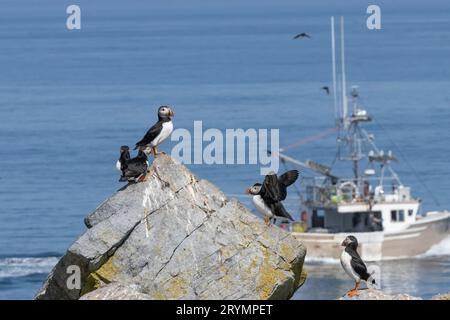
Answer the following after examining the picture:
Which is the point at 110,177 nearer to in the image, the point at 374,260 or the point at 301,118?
the point at 374,260

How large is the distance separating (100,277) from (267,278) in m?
2.49

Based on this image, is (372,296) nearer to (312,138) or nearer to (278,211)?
(278,211)

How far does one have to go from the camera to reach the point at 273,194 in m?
26.8

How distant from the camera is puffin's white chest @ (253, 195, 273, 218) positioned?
2633 cm

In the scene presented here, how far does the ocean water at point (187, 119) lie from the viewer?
72750 millimetres

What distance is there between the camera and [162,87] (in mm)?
137250

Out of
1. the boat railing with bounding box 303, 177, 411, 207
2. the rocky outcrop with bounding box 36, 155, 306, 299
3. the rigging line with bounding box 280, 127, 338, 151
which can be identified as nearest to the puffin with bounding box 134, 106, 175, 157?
the rocky outcrop with bounding box 36, 155, 306, 299

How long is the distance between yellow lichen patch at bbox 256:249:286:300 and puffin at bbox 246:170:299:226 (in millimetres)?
1426

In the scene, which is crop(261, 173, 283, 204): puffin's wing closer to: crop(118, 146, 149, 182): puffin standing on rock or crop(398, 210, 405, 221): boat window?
crop(118, 146, 149, 182): puffin standing on rock

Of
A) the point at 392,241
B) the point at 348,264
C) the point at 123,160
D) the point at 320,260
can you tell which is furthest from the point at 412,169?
the point at 348,264

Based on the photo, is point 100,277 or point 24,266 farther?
point 24,266

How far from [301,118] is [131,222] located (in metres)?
85.7
